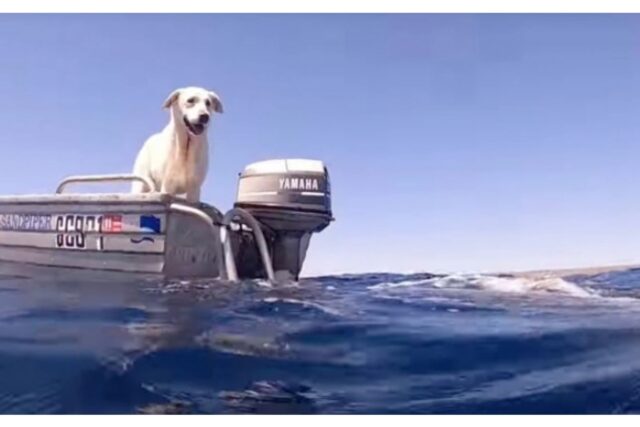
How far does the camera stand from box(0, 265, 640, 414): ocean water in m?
2.12

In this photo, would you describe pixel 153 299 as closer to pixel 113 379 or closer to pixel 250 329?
pixel 250 329

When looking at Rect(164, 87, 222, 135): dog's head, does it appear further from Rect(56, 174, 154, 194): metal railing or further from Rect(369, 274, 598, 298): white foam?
Rect(369, 274, 598, 298): white foam

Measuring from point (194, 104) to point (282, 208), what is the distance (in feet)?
2.76

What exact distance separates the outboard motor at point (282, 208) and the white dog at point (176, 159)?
292 millimetres

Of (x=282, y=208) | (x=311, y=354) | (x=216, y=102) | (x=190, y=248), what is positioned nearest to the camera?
(x=311, y=354)

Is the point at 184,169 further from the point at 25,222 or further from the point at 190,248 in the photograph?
the point at 25,222

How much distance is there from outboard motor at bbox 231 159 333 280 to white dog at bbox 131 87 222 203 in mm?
292

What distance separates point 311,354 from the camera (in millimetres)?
2477

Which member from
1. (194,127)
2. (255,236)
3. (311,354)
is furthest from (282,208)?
(311,354)

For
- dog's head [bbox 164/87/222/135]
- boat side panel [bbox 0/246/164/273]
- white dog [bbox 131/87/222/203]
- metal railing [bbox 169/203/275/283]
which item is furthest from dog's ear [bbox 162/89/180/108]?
boat side panel [bbox 0/246/164/273]

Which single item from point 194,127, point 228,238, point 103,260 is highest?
point 194,127

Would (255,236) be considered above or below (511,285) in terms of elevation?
above

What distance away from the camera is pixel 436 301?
147 inches
